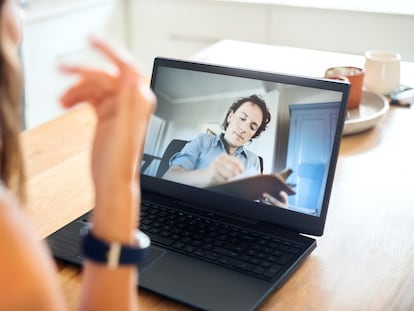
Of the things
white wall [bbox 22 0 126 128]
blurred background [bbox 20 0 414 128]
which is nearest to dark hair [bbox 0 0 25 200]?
blurred background [bbox 20 0 414 128]

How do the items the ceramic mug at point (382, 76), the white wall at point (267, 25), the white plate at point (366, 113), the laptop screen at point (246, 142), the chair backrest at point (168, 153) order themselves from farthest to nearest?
the white wall at point (267, 25) < the ceramic mug at point (382, 76) < the white plate at point (366, 113) < the chair backrest at point (168, 153) < the laptop screen at point (246, 142)

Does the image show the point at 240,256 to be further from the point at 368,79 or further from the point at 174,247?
the point at 368,79

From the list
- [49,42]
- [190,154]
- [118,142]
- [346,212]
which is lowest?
[49,42]

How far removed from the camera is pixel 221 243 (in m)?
1.02

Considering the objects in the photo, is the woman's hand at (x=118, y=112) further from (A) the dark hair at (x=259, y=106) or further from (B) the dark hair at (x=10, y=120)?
(A) the dark hair at (x=259, y=106)

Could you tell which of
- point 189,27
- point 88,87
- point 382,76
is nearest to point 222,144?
point 88,87

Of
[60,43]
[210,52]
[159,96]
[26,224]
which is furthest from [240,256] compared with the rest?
[60,43]

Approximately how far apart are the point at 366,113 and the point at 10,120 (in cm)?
108

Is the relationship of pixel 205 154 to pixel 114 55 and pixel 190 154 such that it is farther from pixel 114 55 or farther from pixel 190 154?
pixel 114 55

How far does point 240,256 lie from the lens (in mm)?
981

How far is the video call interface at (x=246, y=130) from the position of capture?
1.05m

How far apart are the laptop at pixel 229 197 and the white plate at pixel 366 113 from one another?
44 centimetres

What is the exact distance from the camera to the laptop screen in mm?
1051

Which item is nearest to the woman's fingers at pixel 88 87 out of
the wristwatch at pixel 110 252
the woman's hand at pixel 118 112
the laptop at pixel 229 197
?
the woman's hand at pixel 118 112
